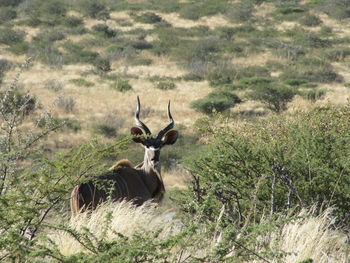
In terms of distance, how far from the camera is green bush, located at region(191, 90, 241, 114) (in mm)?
21125

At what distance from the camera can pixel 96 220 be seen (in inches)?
184

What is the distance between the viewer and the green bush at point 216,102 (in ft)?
69.3

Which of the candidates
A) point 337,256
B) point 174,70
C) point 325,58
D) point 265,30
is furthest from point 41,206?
point 265,30

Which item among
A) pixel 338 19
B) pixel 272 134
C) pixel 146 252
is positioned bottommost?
pixel 338 19

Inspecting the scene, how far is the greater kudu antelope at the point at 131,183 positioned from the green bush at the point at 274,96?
14889 mm

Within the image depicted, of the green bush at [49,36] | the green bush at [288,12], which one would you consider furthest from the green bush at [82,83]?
the green bush at [288,12]

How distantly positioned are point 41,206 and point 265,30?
133 feet

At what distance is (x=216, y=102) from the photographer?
2175cm

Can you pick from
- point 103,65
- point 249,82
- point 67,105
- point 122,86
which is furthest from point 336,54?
point 67,105

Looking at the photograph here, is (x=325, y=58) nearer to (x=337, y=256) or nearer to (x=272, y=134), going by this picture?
(x=272, y=134)

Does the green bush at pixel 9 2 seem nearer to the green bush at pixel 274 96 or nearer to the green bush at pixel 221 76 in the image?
the green bush at pixel 221 76

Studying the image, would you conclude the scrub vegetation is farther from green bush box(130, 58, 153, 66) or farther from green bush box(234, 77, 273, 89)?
green bush box(130, 58, 153, 66)

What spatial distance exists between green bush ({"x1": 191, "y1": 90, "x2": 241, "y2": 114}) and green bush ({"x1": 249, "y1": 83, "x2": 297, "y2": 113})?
816 millimetres

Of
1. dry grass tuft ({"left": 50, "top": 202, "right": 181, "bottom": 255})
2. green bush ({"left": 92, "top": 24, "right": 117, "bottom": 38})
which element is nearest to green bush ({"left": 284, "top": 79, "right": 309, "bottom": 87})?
green bush ({"left": 92, "top": 24, "right": 117, "bottom": 38})
